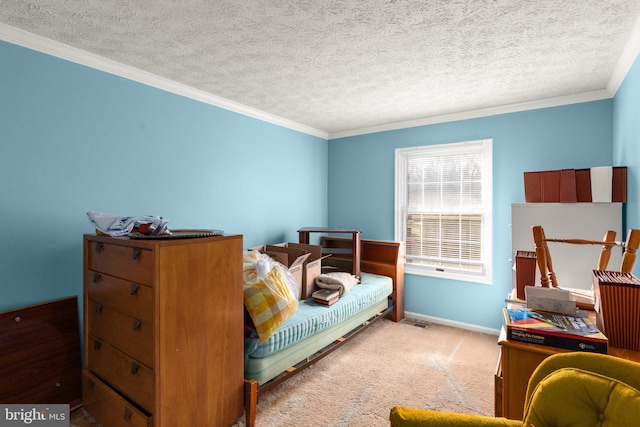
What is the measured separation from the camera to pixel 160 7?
5.78 feet

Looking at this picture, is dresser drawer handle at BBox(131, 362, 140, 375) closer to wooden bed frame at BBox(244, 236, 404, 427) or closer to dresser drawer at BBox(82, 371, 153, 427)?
dresser drawer at BBox(82, 371, 153, 427)

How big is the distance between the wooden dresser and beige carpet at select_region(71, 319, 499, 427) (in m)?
0.38

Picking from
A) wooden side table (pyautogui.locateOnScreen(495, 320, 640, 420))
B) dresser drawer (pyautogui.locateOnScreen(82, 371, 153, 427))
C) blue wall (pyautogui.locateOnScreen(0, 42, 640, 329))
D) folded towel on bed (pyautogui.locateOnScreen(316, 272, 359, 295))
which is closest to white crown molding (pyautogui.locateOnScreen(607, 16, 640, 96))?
blue wall (pyautogui.locateOnScreen(0, 42, 640, 329))

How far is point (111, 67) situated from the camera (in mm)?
2451

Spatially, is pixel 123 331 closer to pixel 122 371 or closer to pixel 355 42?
pixel 122 371

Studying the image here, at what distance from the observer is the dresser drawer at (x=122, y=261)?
1.69 m

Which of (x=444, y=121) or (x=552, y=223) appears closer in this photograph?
(x=552, y=223)

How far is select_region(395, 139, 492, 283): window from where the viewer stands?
370cm

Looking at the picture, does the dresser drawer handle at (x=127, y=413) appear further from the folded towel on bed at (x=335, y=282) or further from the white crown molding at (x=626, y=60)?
the white crown molding at (x=626, y=60)

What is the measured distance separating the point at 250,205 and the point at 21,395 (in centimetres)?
236

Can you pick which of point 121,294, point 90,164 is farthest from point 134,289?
point 90,164

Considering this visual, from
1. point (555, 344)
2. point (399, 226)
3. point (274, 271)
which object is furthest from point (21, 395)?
point (399, 226)

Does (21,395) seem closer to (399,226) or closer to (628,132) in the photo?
(399,226)

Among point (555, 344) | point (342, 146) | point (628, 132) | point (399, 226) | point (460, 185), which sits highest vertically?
point (342, 146)
